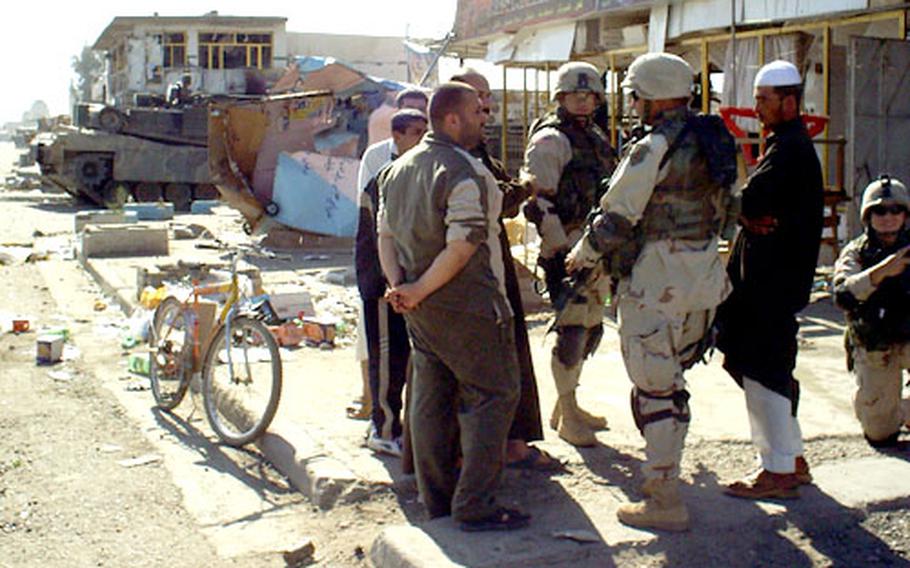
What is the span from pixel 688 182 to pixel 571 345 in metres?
1.23

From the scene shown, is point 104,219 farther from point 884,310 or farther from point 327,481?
point 884,310

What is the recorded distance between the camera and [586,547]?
369 cm

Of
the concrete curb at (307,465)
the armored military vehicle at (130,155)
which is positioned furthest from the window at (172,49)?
the concrete curb at (307,465)

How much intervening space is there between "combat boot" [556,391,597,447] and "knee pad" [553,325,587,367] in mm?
202

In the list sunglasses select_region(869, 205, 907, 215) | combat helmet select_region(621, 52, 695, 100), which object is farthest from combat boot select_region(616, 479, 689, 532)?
sunglasses select_region(869, 205, 907, 215)

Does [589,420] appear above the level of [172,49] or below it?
below

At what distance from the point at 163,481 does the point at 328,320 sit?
306 cm

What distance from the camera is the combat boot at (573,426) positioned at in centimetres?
489

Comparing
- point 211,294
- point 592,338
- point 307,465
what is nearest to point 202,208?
point 211,294

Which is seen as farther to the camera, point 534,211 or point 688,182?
point 534,211

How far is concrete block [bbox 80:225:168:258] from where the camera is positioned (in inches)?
534

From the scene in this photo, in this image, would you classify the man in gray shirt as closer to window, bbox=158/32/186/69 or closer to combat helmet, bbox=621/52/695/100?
combat helmet, bbox=621/52/695/100

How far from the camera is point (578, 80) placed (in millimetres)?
4727

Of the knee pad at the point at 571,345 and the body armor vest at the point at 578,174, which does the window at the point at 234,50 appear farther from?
the knee pad at the point at 571,345
